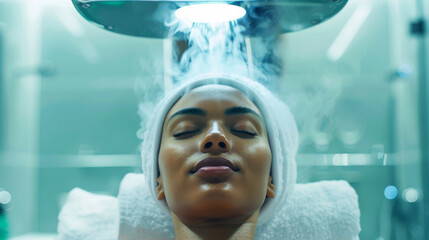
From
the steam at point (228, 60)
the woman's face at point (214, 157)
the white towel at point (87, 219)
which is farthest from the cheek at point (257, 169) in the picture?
the white towel at point (87, 219)

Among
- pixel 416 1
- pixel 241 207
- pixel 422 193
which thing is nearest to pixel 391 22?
pixel 416 1

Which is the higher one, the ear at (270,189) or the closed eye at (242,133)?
the closed eye at (242,133)

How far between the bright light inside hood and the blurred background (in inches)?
7.4

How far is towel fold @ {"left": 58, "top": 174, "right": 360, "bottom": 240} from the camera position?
23.8 inches

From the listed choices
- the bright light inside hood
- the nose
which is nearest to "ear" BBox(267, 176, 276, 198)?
the nose

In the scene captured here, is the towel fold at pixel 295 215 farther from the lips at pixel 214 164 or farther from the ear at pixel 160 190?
the lips at pixel 214 164

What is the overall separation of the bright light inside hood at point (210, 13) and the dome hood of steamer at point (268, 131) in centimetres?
8

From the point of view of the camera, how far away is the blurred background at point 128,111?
2.47 feet

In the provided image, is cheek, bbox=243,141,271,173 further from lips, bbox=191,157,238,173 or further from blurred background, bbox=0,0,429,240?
blurred background, bbox=0,0,429,240

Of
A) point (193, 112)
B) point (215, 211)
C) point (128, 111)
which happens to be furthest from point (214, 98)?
point (128, 111)

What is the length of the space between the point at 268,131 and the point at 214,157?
115mm

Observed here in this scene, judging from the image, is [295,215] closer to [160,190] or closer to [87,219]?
[160,190]

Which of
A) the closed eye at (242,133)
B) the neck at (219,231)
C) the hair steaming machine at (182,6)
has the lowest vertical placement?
the neck at (219,231)

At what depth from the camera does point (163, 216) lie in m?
0.61
